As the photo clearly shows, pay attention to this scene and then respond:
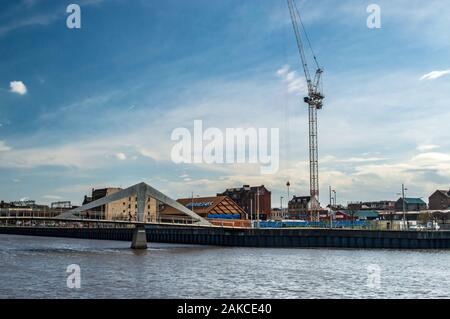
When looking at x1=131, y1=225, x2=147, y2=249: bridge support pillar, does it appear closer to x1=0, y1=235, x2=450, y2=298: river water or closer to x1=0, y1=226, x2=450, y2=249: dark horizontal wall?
x1=0, y1=226, x2=450, y2=249: dark horizontal wall

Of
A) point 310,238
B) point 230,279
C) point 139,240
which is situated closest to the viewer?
point 230,279

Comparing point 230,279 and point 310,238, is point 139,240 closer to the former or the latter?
point 310,238

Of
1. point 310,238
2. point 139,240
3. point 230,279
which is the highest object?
point 139,240

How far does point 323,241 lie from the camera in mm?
110312

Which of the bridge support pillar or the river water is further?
the bridge support pillar

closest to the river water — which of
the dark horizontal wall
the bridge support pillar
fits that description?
the dark horizontal wall

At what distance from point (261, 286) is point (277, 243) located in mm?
68783

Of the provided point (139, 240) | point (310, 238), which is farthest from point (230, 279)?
point (310, 238)

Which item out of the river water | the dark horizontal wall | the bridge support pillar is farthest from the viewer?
the bridge support pillar

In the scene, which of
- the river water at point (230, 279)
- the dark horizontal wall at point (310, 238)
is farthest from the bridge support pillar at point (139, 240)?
the river water at point (230, 279)

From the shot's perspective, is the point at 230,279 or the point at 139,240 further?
the point at 139,240

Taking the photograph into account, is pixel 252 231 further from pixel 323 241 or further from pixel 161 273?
pixel 161 273

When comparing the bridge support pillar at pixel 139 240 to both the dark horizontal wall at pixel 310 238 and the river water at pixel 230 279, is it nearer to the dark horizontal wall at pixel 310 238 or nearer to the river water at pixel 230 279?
the dark horizontal wall at pixel 310 238
